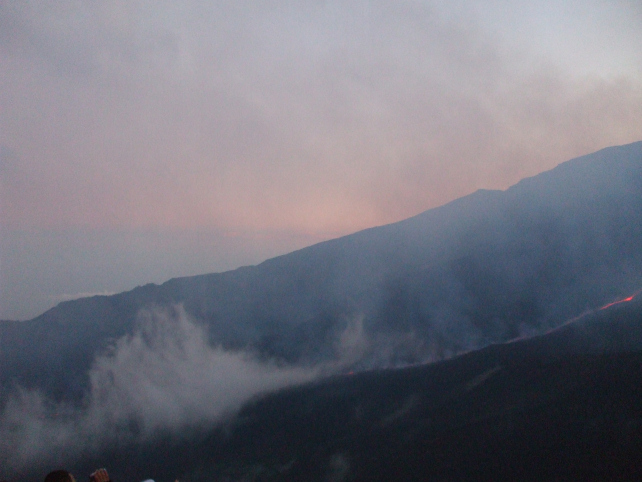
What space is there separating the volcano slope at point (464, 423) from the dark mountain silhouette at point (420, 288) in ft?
34.6

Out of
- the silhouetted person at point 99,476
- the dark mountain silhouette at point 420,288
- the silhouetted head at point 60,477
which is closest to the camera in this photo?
the silhouetted head at point 60,477

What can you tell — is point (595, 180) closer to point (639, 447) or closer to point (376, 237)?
point (376, 237)

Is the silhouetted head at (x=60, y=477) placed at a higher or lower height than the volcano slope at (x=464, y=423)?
higher

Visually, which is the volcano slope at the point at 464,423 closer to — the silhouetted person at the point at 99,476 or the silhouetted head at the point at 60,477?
the silhouetted person at the point at 99,476

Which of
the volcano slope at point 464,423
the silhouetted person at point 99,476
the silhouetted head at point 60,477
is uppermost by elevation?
the silhouetted head at point 60,477

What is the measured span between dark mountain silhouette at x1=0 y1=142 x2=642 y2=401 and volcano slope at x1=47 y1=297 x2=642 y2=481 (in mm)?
10533

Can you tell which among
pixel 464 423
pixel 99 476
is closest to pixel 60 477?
pixel 99 476

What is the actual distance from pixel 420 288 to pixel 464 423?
5493 centimetres

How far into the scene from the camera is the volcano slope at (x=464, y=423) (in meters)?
72.6

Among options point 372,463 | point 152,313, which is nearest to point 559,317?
point 372,463

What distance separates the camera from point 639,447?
65.4 meters

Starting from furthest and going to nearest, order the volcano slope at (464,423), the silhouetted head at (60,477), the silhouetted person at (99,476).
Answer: the volcano slope at (464,423) → the silhouetted person at (99,476) → the silhouetted head at (60,477)

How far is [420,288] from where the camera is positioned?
467ft

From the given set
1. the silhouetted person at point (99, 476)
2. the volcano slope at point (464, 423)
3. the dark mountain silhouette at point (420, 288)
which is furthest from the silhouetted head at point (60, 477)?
the dark mountain silhouette at point (420, 288)
